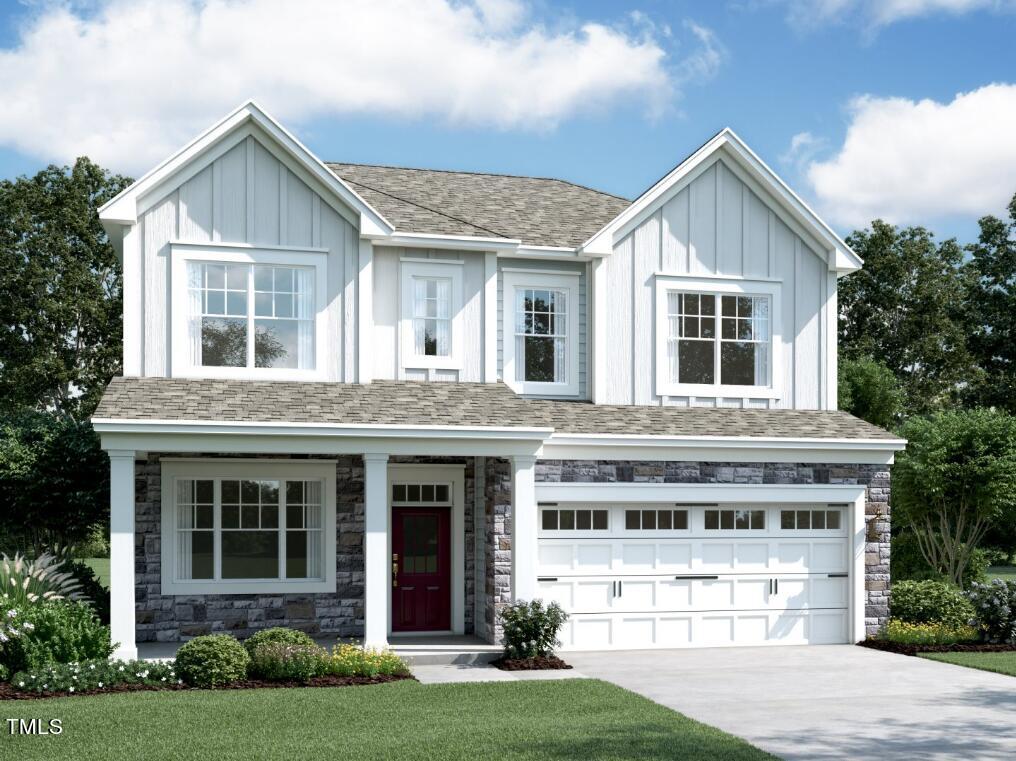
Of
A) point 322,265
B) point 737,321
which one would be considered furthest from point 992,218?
point 322,265

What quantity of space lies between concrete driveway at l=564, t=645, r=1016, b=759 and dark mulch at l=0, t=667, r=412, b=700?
10.1 feet

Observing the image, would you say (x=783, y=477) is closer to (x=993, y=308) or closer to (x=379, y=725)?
(x=379, y=725)

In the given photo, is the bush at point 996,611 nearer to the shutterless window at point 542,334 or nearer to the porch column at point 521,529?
the porch column at point 521,529

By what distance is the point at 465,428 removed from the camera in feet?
53.7

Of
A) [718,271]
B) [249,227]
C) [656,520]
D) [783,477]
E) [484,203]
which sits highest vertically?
[484,203]

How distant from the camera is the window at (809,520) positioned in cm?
1905

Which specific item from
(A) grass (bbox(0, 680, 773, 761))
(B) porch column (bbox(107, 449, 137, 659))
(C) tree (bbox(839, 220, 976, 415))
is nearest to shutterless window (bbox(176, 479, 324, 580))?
(B) porch column (bbox(107, 449, 137, 659))

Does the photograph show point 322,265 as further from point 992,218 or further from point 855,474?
point 992,218

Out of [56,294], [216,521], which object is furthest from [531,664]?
[56,294]

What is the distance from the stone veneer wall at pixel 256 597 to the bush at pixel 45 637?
270 cm

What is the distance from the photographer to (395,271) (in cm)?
1898

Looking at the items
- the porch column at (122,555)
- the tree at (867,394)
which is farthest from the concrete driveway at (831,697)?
the tree at (867,394)

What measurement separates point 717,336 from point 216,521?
357 inches

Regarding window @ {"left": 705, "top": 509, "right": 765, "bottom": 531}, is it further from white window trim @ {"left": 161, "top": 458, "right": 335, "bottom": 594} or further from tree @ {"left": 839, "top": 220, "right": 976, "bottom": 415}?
tree @ {"left": 839, "top": 220, "right": 976, "bottom": 415}
